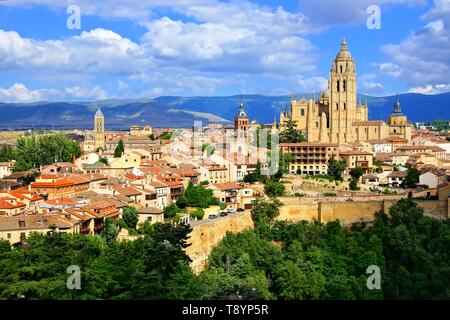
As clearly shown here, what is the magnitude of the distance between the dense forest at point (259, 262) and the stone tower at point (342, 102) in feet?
55.0

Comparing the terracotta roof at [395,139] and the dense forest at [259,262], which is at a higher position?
the terracotta roof at [395,139]

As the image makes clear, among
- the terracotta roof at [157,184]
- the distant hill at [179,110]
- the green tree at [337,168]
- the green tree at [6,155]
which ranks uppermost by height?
the distant hill at [179,110]

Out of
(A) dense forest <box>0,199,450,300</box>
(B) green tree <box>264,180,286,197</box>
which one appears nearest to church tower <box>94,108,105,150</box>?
(B) green tree <box>264,180,286,197</box>

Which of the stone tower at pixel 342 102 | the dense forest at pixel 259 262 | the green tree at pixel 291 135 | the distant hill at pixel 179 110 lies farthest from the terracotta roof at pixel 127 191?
the distant hill at pixel 179 110

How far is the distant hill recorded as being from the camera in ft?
489

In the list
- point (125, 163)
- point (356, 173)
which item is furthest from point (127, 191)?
point (356, 173)

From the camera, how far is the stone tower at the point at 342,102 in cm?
3900

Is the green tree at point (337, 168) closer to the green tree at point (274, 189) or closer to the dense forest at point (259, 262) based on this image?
the green tree at point (274, 189)

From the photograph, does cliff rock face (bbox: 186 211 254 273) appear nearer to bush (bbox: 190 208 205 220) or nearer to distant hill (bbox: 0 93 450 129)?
bush (bbox: 190 208 205 220)

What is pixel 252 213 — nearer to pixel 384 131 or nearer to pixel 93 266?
pixel 93 266

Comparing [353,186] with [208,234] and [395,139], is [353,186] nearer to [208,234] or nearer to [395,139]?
[208,234]

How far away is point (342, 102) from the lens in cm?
3925

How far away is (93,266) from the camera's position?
548 inches
